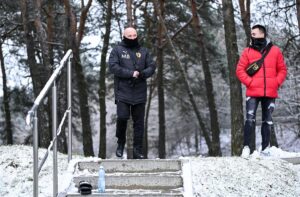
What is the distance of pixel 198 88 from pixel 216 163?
19177 millimetres

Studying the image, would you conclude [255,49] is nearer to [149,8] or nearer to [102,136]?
[102,136]

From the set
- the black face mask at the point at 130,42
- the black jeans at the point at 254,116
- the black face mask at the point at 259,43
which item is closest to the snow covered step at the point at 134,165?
the black face mask at the point at 130,42

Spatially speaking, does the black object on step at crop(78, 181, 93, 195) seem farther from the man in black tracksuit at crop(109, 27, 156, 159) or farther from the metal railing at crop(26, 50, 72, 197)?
the man in black tracksuit at crop(109, 27, 156, 159)

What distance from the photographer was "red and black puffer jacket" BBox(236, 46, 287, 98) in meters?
7.61

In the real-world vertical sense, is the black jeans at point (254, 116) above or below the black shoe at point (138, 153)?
above

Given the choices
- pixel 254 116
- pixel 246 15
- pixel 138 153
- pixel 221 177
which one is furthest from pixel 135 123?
pixel 246 15

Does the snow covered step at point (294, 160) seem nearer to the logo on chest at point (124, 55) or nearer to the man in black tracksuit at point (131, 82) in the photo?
the man in black tracksuit at point (131, 82)

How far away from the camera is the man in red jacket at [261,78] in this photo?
25.0 ft

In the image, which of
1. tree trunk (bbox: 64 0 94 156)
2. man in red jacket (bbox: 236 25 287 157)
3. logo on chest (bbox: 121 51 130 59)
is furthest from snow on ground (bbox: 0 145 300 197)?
tree trunk (bbox: 64 0 94 156)

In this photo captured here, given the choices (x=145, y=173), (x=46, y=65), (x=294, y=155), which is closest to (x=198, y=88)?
(x=46, y=65)

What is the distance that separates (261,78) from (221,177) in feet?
6.22

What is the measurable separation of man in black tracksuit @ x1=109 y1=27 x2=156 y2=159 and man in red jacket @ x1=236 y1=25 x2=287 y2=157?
1.61 meters

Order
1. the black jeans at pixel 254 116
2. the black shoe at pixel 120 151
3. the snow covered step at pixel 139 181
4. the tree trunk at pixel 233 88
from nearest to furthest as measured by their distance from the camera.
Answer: the snow covered step at pixel 139 181 < the black shoe at pixel 120 151 < the black jeans at pixel 254 116 < the tree trunk at pixel 233 88

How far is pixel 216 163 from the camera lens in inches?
285
